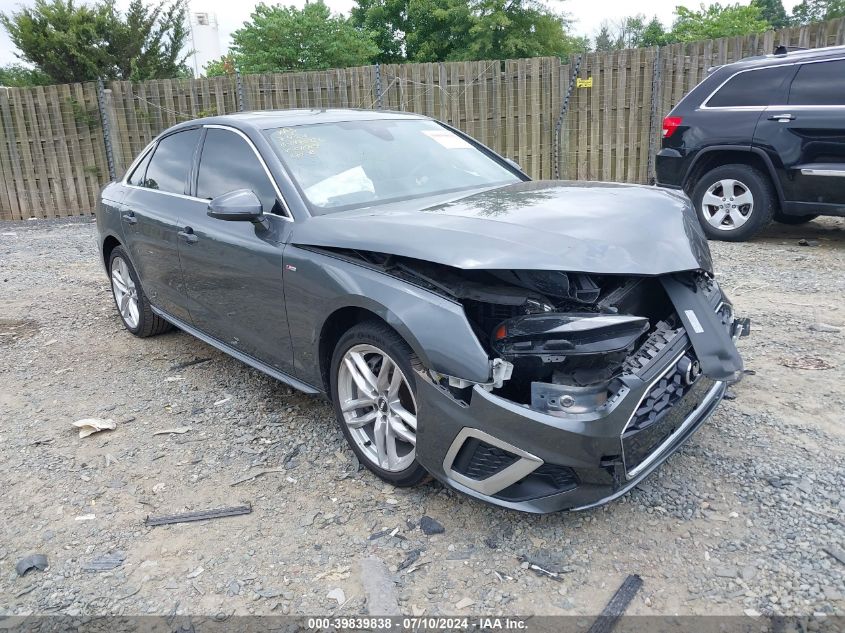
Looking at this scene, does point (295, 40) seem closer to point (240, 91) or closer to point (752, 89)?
point (240, 91)

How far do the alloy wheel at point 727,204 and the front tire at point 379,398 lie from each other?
5.64 metres

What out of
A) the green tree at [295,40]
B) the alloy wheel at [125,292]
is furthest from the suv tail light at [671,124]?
the green tree at [295,40]

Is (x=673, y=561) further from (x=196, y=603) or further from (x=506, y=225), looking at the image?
(x=196, y=603)

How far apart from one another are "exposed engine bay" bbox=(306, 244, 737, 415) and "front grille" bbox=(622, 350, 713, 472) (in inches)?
4.0

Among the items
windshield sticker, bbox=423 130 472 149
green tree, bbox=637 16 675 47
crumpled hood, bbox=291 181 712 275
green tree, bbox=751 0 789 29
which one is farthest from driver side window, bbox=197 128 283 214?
green tree, bbox=751 0 789 29

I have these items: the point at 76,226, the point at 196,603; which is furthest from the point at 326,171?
the point at 76,226

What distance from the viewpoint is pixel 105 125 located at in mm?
11711

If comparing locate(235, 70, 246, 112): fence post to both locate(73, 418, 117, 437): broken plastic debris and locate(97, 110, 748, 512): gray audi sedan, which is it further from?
locate(73, 418, 117, 437): broken plastic debris

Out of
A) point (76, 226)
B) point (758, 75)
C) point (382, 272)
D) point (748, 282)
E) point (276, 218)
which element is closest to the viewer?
point (382, 272)

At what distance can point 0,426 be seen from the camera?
4.01m

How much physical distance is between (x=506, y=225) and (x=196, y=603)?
74.3 inches

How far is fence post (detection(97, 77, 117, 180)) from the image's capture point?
1155 cm

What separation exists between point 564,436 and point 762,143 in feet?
18.9

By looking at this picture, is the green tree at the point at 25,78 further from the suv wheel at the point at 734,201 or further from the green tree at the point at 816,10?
the green tree at the point at 816,10
